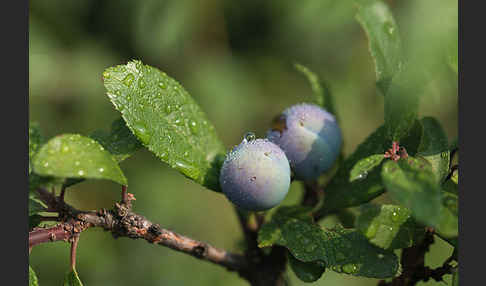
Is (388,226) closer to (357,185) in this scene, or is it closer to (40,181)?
(357,185)

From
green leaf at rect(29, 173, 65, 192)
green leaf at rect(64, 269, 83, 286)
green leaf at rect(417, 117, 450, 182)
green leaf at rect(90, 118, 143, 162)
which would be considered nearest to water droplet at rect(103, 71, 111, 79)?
green leaf at rect(90, 118, 143, 162)

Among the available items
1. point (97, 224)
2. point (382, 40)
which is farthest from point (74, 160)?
point (382, 40)

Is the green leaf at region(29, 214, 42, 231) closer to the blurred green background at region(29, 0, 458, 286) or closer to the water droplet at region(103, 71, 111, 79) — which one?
Answer: the water droplet at region(103, 71, 111, 79)

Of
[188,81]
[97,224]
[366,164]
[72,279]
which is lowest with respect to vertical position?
[188,81]

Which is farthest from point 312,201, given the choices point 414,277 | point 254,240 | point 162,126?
point 162,126

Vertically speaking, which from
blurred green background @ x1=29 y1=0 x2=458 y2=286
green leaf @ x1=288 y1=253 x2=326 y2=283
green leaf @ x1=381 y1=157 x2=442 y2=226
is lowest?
blurred green background @ x1=29 y1=0 x2=458 y2=286
